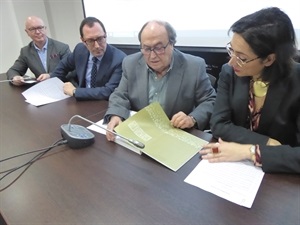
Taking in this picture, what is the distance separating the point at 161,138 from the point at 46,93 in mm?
1136

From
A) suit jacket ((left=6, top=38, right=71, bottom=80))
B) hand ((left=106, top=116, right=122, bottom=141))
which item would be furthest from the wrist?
suit jacket ((left=6, top=38, right=71, bottom=80))

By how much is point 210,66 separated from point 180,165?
145cm

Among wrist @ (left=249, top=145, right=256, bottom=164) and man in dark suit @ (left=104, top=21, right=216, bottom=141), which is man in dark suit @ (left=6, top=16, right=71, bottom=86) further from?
wrist @ (left=249, top=145, right=256, bottom=164)

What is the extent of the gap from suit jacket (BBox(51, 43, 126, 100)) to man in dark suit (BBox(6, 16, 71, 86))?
1.82ft

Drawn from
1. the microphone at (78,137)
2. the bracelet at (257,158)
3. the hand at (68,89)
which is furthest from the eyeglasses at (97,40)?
the bracelet at (257,158)

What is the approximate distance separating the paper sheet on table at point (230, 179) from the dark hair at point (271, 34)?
0.43 meters

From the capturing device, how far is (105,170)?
0.92 meters

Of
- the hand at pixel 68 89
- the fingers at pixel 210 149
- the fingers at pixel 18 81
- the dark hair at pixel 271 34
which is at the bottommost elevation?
the fingers at pixel 18 81

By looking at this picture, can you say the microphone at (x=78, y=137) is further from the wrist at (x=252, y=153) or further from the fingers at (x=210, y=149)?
the wrist at (x=252, y=153)

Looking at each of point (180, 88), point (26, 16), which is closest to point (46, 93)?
point (180, 88)

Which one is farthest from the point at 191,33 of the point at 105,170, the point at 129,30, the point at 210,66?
the point at 105,170

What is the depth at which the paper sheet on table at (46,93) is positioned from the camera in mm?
1756

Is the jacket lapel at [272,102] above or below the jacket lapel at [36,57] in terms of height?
above

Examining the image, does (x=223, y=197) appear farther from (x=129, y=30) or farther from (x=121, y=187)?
(x=129, y=30)
